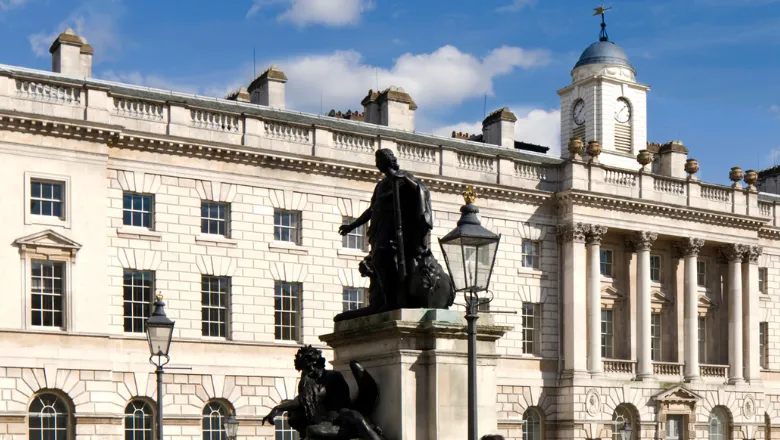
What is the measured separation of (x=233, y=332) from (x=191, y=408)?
3.05m

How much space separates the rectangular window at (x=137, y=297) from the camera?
42.8 meters

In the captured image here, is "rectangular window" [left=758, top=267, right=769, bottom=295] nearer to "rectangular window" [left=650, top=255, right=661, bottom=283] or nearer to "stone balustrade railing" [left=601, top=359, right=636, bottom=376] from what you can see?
"rectangular window" [left=650, top=255, right=661, bottom=283]

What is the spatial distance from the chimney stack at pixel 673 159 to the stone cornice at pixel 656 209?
298cm

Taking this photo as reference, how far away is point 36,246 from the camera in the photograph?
4044 cm

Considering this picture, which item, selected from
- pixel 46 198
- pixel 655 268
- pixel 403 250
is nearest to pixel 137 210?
pixel 46 198

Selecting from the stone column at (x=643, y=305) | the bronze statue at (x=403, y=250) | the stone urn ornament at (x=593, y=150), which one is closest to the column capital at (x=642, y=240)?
Answer: the stone column at (x=643, y=305)

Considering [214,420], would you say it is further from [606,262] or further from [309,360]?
[309,360]

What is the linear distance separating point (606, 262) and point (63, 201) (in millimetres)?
25442

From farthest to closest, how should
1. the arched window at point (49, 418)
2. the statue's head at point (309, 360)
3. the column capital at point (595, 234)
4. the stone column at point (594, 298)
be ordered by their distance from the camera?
the column capital at point (595, 234)
the stone column at point (594, 298)
the arched window at point (49, 418)
the statue's head at point (309, 360)

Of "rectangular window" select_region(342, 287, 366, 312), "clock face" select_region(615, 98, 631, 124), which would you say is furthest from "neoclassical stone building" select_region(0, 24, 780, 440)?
"clock face" select_region(615, 98, 631, 124)

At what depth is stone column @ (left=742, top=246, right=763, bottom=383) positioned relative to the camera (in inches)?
2346

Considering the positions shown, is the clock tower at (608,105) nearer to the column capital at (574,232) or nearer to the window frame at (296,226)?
the column capital at (574,232)

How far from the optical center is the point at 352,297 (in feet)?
159

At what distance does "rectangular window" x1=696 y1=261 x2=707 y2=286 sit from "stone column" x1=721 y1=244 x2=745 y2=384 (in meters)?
1.10
